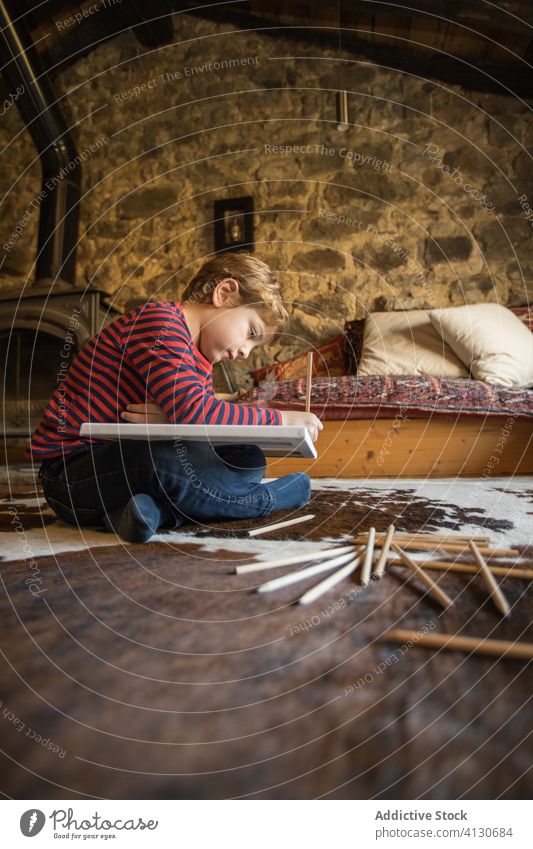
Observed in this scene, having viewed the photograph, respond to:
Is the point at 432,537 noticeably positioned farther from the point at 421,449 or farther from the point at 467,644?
the point at 421,449

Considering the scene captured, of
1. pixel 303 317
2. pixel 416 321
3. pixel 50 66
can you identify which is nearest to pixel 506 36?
pixel 416 321

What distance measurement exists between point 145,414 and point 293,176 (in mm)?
1985

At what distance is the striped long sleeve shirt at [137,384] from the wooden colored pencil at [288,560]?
0.25 m

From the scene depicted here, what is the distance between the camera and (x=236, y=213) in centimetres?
250

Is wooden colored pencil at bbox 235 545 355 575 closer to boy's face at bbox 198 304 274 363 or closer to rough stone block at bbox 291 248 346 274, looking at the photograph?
boy's face at bbox 198 304 274 363

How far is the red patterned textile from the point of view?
1479 millimetres

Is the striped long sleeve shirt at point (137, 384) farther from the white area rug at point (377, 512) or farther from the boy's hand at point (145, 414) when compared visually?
the white area rug at point (377, 512)

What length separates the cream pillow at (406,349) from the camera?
6.28ft

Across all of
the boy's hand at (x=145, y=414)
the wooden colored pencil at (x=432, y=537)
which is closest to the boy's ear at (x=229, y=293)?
the boy's hand at (x=145, y=414)

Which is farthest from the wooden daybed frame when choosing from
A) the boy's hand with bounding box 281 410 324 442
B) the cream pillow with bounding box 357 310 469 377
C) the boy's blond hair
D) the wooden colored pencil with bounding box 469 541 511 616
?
the wooden colored pencil with bounding box 469 541 511 616

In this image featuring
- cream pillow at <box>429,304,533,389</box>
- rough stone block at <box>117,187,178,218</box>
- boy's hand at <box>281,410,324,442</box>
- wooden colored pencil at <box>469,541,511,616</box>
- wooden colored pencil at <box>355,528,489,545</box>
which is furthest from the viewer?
rough stone block at <box>117,187,178,218</box>

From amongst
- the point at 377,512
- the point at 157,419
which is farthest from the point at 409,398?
the point at 157,419

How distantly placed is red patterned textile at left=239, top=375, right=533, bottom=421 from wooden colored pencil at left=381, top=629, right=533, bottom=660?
44.3 inches

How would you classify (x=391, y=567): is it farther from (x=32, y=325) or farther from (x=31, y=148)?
(x=31, y=148)
